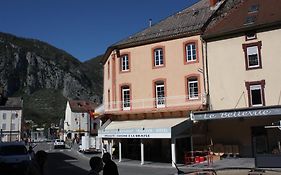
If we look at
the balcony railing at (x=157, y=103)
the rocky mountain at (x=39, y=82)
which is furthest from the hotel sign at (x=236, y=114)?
the rocky mountain at (x=39, y=82)

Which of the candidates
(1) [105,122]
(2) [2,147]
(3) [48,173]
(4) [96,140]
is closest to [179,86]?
(1) [105,122]

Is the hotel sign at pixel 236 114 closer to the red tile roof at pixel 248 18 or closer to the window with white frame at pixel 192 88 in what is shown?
the window with white frame at pixel 192 88

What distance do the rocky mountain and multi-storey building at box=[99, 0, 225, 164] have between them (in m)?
126

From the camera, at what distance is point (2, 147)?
71.2 ft

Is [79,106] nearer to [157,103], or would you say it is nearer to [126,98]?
[126,98]

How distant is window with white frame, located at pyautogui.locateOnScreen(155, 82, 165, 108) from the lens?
111ft

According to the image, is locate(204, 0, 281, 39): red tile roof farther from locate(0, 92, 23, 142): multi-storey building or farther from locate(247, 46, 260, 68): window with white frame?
locate(0, 92, 23, 142): multi-storey building

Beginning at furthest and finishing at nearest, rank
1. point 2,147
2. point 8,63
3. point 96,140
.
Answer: point 8,63 → point 96,140 → point 2,147

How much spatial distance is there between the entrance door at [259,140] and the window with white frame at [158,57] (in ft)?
31.8

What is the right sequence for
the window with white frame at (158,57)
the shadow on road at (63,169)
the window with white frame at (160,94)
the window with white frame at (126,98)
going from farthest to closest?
1. the window with white frame at (126,98)
2. the window with white frame at (158,57)
3. the window with white frame at (160,94)
4. the shadow on road at (63,169)

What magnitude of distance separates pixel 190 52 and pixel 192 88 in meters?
2.98

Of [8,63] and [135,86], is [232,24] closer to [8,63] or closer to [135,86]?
[135,86]

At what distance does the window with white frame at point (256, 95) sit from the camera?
29422 millimetres

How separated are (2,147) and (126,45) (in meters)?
17.7
